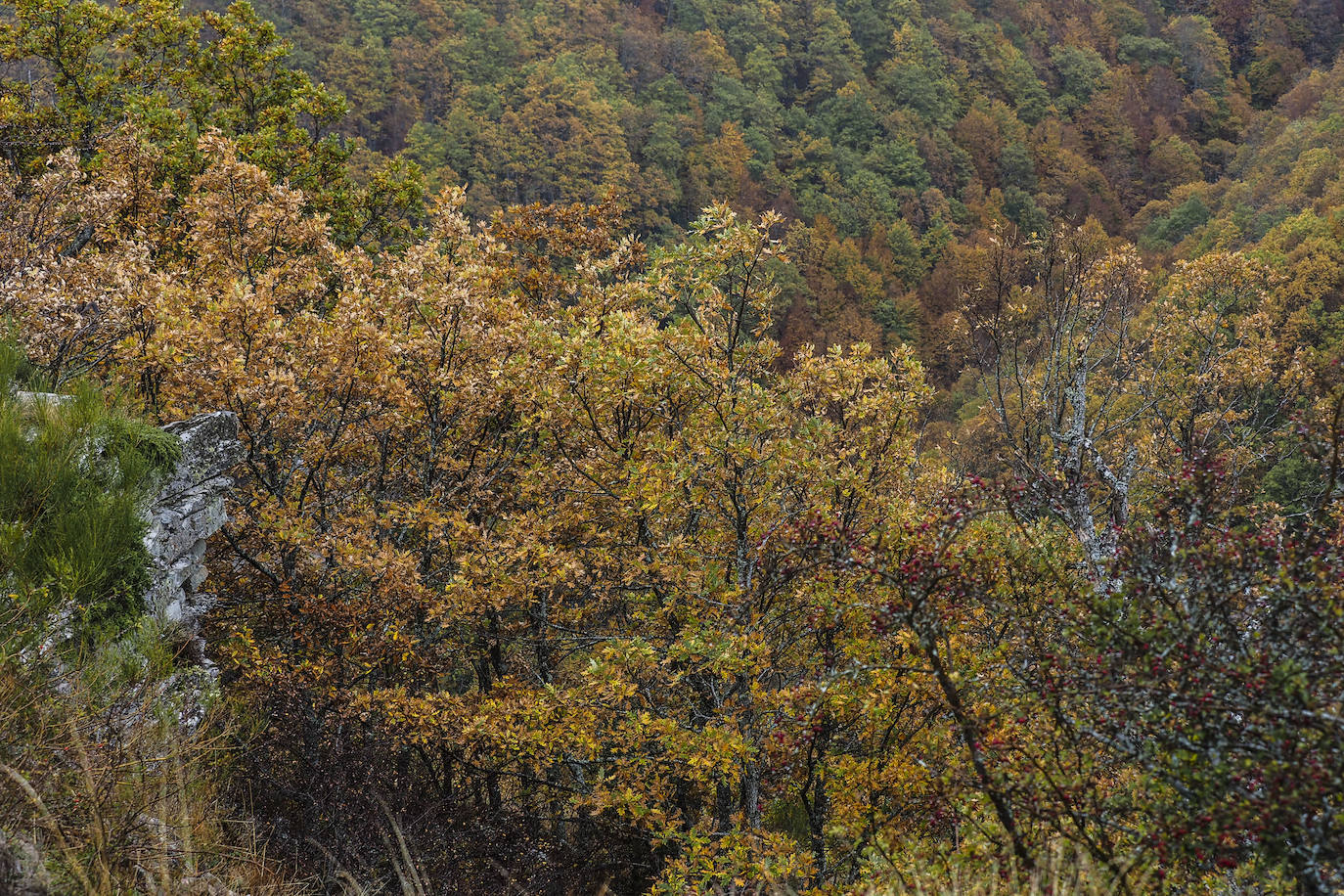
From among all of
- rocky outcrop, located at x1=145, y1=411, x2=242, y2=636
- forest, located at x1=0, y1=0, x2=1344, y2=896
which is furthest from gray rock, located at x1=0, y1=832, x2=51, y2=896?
rocky outcrop, located at x1=145, y1=411, x2=242, y2=636

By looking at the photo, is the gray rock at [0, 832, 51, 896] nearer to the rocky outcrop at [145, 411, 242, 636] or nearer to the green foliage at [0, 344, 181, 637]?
the green foliage at [0, 344, 181, 637]

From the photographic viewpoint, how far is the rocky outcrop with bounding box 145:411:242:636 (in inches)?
301

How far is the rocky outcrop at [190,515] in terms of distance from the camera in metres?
7.64

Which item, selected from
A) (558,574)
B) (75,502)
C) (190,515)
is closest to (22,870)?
(75,502)

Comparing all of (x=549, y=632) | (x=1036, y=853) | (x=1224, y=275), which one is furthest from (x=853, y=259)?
(x=1036, y=853)

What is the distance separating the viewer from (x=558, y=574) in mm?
8844

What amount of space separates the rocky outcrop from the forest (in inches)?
3.7

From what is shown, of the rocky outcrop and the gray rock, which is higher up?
the gray rock

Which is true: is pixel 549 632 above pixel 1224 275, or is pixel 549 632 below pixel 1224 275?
below

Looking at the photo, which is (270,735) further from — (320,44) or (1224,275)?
(320,44)

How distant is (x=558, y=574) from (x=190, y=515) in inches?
138

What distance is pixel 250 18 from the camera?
60.6ft

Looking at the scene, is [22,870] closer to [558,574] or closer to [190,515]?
[190,515]

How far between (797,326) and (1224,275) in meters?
51.0
